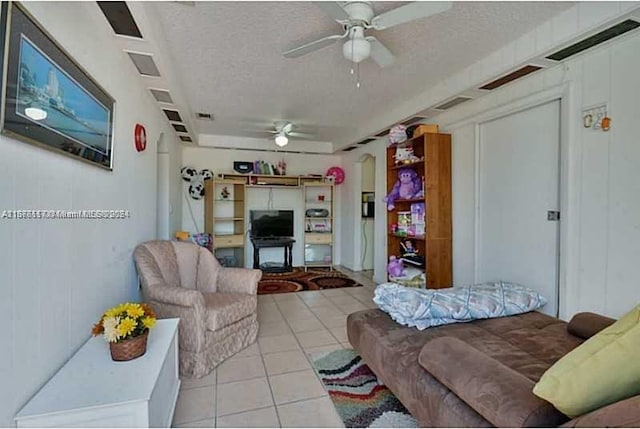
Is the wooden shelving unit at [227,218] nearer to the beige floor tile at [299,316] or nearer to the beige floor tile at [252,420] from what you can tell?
the beige floor tile at [299,316]

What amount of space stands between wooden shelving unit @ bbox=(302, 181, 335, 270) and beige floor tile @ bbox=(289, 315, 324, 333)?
113 inches

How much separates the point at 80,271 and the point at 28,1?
115 cm

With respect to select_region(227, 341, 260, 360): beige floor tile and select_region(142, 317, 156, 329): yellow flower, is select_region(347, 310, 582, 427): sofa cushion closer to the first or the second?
select_region(227, 341, 260, 360): beige floor tile

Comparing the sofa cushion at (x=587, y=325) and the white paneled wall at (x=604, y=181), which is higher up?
the white paneled wall at (x=604, y=181)

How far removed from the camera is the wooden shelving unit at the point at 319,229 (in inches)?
250

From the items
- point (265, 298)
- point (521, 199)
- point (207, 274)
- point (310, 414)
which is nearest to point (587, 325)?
point (521, 199)

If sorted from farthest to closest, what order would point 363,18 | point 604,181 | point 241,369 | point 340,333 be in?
point 340,333
point 241,369
point 604,181
point 363,18

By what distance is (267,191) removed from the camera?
627 centimetres

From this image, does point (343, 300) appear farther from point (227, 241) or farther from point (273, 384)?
point (227, 241)

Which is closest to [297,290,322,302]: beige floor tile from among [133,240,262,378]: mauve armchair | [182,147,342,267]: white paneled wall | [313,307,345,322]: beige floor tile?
[313,307,345,322]: beige floor tile

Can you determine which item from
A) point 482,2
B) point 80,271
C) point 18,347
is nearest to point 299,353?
point 80,271

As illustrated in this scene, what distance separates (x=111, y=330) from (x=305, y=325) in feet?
6.90

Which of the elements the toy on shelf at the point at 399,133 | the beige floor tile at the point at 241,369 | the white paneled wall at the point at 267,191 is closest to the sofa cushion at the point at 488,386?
the beige floor tile at the point at 241,369

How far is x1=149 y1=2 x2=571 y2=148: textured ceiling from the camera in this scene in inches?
81.4
